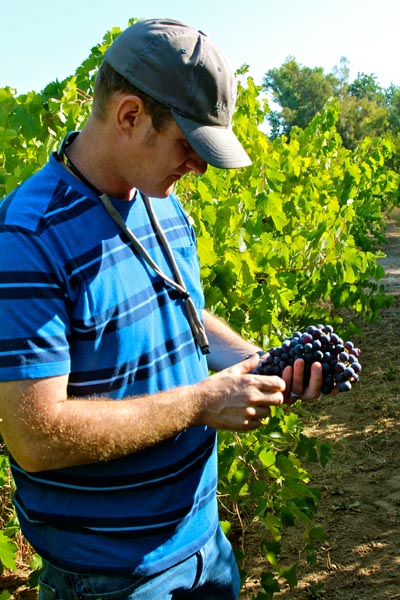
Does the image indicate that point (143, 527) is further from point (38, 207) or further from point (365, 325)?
point (365, 325)

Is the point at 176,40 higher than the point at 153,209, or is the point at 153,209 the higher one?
the point at 176,40

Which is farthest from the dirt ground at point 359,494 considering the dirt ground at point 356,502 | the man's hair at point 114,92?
the man's hair at point 114,92

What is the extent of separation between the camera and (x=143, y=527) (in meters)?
1.67

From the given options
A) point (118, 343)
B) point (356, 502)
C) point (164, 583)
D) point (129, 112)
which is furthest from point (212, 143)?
point (356, 502)

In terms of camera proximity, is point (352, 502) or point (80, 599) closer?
point (80, 599)

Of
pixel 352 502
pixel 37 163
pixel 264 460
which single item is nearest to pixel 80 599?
pixel 264 460

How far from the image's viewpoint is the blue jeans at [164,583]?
166 cm

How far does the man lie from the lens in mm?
1443

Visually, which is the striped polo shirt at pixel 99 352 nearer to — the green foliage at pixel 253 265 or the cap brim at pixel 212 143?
the cap brim at pixel 212 143

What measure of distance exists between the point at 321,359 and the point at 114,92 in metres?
0.83

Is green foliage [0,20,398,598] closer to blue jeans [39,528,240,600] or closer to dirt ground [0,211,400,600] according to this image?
dirt ground [0,211,400,600]

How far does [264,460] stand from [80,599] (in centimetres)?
146

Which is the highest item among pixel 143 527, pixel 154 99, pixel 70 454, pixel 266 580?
pixel 154 99

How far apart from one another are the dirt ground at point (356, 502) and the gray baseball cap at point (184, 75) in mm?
2536
